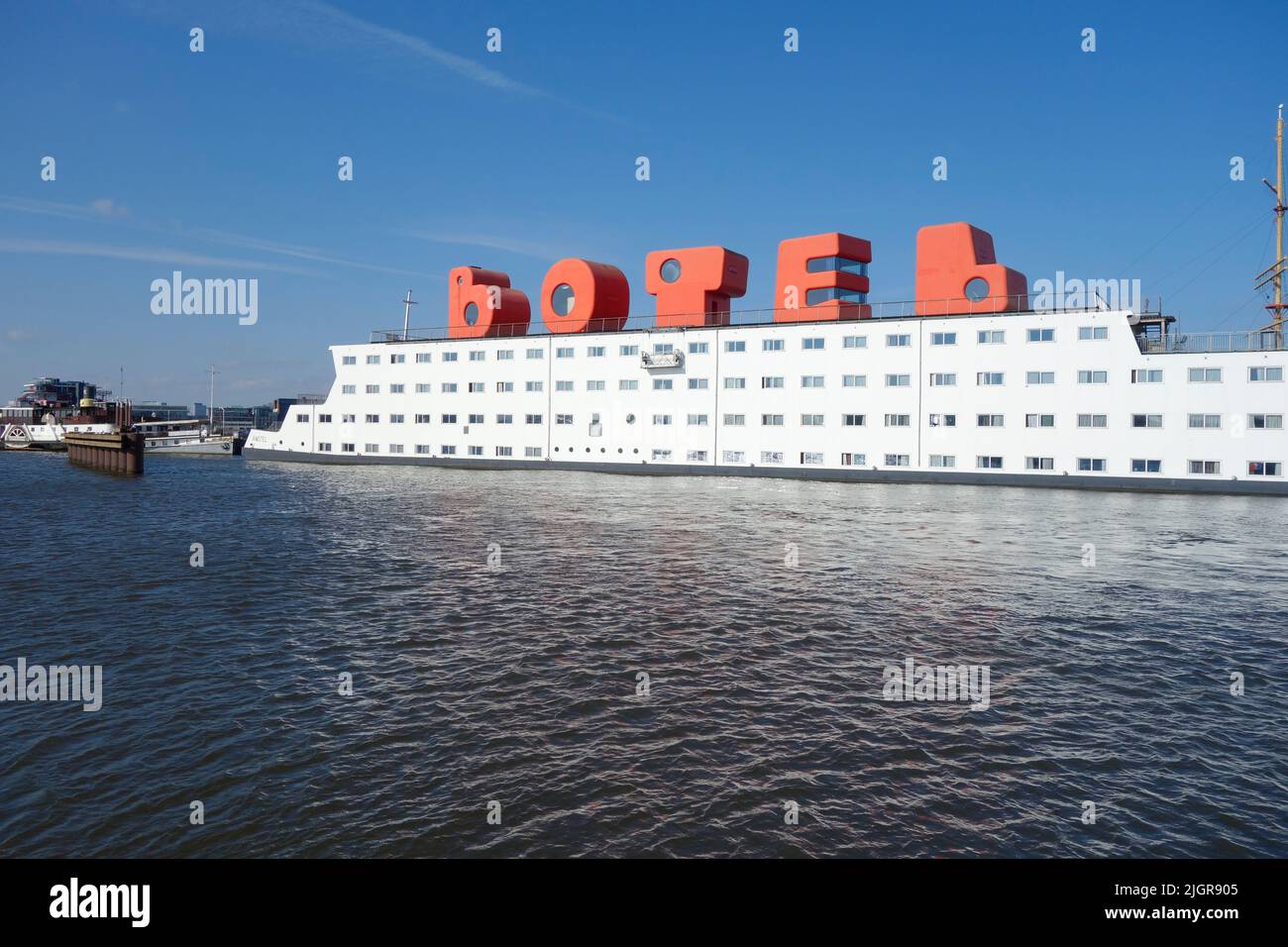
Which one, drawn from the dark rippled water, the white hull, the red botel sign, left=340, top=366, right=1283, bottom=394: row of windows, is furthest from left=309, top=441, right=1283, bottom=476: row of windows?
the dark rippled water

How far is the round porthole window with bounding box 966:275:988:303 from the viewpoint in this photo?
58.2 meters

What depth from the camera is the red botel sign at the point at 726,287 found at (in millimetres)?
58875

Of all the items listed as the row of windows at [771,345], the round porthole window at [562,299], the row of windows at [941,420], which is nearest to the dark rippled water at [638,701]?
the row of windows at [941,420]

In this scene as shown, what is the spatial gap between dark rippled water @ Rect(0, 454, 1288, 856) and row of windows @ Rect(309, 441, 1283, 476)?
27368 millimetres

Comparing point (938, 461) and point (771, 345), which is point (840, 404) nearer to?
point (771, 345)

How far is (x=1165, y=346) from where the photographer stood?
53.8 meters

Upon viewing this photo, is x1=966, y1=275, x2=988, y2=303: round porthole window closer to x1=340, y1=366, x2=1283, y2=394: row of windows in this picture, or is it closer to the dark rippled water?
x1=340, y1=366, x2=1283, y2=394: row of windows

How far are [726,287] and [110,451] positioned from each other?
6014 centimetres

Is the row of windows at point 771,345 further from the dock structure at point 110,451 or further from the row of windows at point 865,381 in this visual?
the dock structure at point 110,451

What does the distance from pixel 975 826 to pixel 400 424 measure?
3045 inches

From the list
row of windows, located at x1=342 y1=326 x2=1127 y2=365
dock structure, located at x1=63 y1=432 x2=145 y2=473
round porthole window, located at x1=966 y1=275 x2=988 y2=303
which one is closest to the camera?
row of windows, located at x1=342 y1=326 x2=1127 y2=365

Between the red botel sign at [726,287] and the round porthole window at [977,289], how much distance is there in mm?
70
